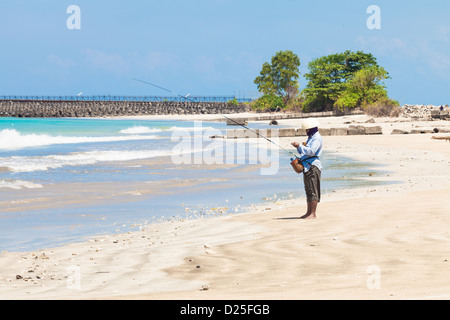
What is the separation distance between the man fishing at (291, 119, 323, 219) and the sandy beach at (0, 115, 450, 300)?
299mm

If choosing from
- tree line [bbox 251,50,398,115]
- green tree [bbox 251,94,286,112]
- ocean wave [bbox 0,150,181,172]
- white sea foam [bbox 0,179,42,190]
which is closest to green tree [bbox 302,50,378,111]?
tree line [bbox 251,50,398,115]

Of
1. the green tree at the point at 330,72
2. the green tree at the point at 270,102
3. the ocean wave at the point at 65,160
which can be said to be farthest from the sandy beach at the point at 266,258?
the green tree at the point at 270,102

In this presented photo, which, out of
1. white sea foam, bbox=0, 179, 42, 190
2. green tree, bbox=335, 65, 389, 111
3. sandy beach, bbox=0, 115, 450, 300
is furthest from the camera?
green tree, bbox=335, 65, 389, 111

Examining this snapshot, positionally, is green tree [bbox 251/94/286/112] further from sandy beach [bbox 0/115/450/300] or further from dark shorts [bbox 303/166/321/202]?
dark shorts [bbox 303/166/321/202]

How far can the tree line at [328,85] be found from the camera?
248 feet

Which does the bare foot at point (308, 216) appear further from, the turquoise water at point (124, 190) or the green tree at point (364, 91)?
the green tree at point (364, 91)

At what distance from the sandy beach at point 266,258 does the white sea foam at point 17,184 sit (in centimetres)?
639

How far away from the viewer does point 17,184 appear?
1568cm

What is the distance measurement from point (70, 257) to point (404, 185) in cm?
841

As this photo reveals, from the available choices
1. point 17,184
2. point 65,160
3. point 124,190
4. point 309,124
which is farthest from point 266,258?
point 65,160

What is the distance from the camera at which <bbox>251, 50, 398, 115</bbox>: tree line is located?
248 feet

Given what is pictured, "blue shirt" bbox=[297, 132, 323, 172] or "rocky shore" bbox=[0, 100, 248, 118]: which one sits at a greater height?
"rocky shore" bbox=[0, 100, 248, 118]

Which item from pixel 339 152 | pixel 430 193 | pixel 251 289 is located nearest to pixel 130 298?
pixel 251 289

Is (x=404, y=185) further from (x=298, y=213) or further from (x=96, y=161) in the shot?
(x=96, y=161)
